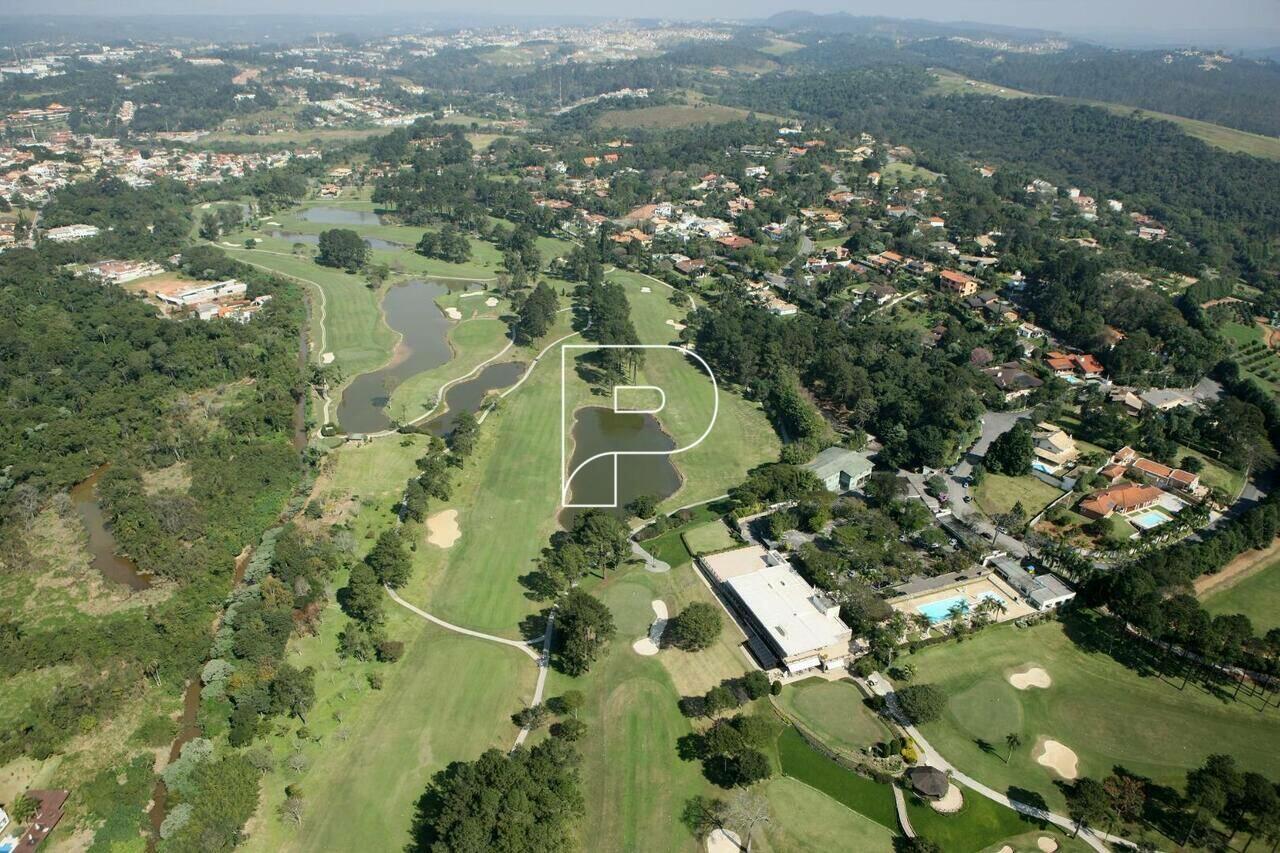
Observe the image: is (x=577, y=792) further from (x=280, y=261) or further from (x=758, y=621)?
(x=280, y=261)

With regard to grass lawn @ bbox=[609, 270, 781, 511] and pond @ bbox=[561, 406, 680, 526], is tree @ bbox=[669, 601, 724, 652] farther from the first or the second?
grass lawn @ bbox=[609, 270, 781, 511]

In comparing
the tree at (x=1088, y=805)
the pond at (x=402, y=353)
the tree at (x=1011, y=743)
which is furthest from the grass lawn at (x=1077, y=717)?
the pond at (x=402, y=353)

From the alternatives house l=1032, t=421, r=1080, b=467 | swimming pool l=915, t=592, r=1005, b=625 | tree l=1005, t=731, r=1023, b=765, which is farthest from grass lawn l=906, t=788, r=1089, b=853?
house l=1032, t=421, r=1080, b=467

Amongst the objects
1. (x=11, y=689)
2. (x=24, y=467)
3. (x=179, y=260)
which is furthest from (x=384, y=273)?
(x=11, y=689)

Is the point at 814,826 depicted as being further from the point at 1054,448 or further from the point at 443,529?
the point at 1054,448

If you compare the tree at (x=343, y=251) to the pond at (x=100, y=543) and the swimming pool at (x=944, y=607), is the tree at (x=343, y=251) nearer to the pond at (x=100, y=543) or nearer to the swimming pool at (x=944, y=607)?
the pond at (x=100, y=543)
